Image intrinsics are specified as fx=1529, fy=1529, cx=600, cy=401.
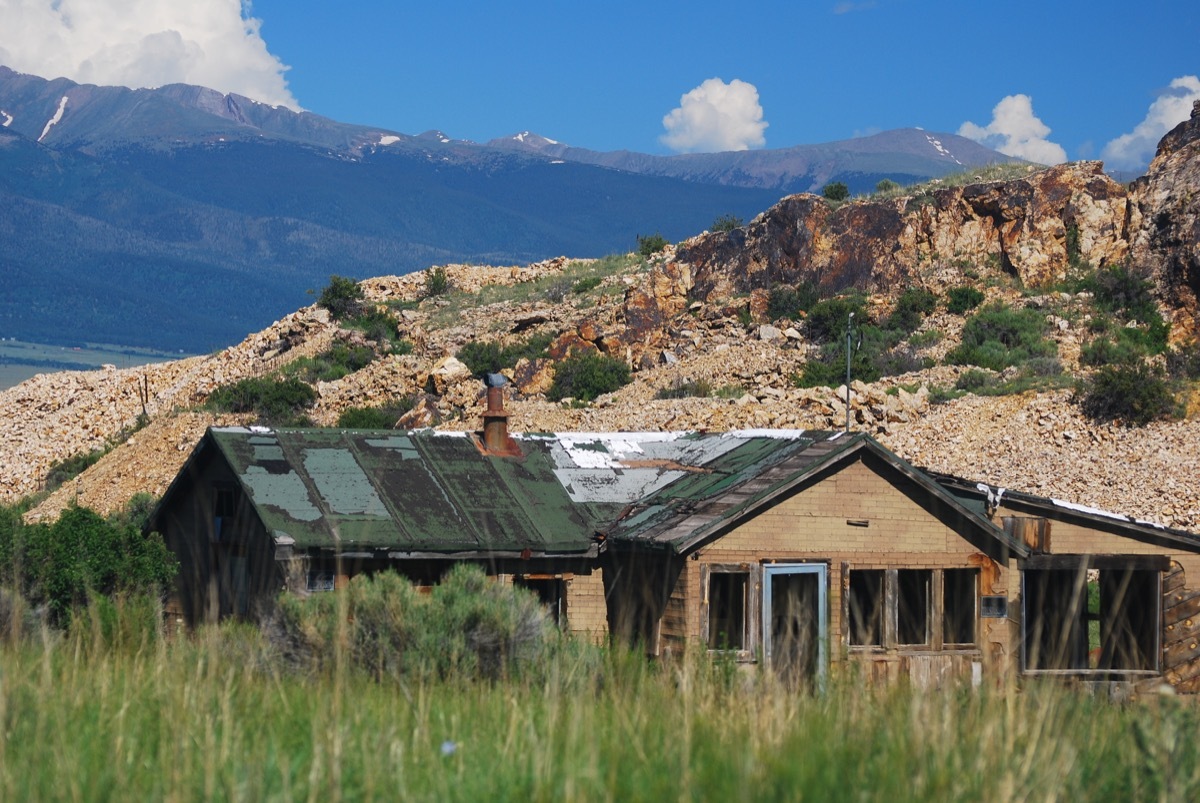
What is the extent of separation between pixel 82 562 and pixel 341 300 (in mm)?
39469

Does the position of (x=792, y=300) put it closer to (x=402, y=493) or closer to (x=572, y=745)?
(x=402, y=493)

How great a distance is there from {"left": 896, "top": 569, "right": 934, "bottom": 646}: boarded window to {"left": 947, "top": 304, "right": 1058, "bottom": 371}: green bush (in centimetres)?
2031

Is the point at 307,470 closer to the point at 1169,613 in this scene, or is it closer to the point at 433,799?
Result: the point at 1169,613

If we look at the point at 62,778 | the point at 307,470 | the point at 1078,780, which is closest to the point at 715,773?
the point at 1078,780

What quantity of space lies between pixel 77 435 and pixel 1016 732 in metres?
47.4

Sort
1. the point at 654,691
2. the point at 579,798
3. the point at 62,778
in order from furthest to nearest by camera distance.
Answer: the point at 654,691 → the point at 62,778 → the point at 579,798

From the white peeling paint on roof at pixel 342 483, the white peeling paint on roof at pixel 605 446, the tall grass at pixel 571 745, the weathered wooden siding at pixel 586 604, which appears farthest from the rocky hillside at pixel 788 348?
the tall grass at pixel 571 745

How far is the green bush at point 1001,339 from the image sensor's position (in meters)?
38.7

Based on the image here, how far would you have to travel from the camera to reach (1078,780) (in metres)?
6.21

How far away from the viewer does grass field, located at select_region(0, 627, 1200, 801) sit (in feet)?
19.2

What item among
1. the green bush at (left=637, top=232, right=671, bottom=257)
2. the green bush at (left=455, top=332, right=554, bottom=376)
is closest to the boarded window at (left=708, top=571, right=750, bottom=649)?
the green bush at (left=455, top=332, right=554, bottom=376)

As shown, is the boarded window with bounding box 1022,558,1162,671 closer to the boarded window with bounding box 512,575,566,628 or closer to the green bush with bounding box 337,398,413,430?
the boarded window with bounding box 512,575,566,628

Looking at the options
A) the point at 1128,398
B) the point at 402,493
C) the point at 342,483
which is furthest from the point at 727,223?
the point at 342,483

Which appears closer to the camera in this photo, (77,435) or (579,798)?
(579,798)
